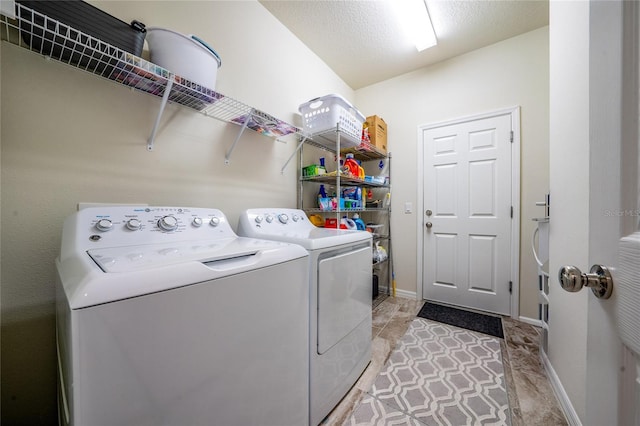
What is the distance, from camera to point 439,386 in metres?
1.40

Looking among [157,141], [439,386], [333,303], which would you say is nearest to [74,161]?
[157,141]

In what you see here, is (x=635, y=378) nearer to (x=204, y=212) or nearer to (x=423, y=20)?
(x=204, y=212)

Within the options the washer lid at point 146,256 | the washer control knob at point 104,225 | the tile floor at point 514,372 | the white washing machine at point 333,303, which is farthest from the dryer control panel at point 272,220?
the tile floor at point 514,372

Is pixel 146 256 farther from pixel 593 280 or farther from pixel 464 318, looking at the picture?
pixel 464 318

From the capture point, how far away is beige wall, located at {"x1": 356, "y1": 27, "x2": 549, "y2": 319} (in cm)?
214

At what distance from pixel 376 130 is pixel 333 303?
204 cm

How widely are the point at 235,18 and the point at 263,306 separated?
6.20 ft

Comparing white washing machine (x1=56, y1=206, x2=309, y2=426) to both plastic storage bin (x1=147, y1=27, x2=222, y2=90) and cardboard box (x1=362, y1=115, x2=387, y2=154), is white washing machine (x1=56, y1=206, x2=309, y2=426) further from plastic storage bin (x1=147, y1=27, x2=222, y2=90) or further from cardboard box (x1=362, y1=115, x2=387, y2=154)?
cardboard box (x1=362, y1=115, x2=387, y2=154)

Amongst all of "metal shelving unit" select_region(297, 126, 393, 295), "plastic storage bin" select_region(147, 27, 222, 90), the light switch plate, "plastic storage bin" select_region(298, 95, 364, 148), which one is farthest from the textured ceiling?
the light switch plate

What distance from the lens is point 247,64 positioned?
1707 millimetres

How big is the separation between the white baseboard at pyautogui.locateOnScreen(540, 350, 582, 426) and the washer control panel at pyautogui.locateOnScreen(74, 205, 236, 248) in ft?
6.16

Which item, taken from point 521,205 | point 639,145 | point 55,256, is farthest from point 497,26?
point 55,256

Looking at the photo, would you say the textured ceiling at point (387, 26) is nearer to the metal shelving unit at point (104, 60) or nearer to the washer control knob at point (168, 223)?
the metal shelving unit at point (104, 60)

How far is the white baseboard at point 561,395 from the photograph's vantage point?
1.12 m
